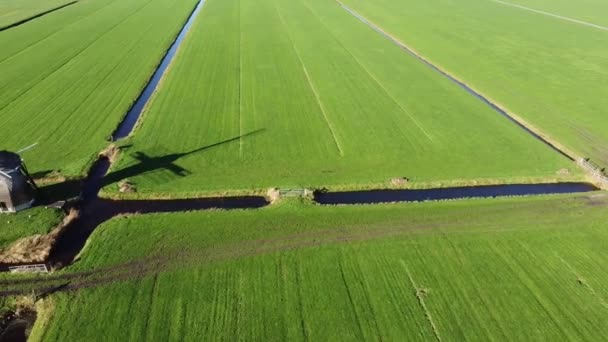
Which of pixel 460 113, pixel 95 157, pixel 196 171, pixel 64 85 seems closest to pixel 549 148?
pixel 460 113

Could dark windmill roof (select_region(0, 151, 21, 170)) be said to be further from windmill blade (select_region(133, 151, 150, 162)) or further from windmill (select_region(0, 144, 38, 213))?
windmill blade (select_region(133, 151, 150, 162))

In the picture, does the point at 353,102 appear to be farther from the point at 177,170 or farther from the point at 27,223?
the point at 27,223

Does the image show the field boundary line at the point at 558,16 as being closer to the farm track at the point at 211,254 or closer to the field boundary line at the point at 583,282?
the farm track at the point at 211,254

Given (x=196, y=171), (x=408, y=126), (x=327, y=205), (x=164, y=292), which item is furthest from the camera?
(x=408, y=126)

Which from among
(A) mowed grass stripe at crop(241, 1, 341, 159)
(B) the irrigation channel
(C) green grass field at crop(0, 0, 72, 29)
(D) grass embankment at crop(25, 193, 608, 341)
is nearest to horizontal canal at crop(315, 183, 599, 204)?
Result: (B) the irrigation channel

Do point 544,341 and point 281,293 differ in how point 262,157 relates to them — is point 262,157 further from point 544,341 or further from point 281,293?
point 544,341

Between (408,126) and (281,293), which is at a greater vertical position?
(408,126)
